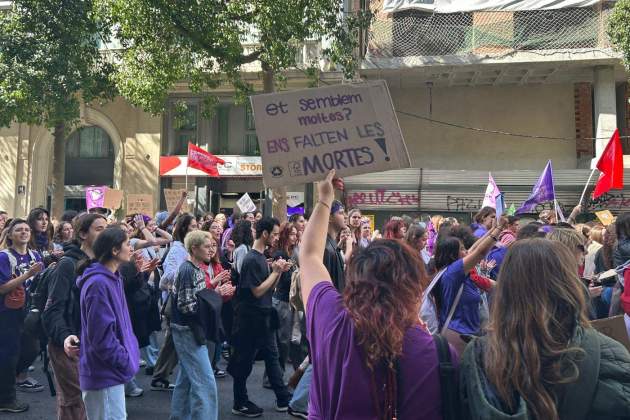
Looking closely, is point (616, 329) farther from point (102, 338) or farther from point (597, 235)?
point (597, 235)

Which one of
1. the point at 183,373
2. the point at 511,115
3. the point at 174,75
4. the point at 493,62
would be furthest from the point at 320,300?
the point at 511,115

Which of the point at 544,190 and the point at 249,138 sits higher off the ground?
the point at 249,138

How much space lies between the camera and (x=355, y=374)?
1.90 metres

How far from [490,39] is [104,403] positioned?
627 inches

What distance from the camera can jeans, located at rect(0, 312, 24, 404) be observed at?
5.52 metres

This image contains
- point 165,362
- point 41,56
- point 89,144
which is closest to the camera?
point 165,362

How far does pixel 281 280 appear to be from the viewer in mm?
6566

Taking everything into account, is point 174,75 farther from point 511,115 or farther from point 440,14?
point 511,115

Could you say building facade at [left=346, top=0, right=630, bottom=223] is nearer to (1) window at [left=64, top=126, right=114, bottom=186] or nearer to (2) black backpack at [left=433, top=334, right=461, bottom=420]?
(1) window at [left=64, top=126, right=114, bottom=186]

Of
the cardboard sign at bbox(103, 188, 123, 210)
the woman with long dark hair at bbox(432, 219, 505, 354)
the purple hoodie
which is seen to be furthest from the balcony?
the purple hoodie

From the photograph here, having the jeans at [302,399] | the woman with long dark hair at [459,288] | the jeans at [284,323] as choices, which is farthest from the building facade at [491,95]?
the jeans at [302,399]

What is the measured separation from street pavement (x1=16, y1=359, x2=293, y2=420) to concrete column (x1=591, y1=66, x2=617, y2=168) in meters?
13.9

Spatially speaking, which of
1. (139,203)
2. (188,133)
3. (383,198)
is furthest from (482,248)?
(188,133)

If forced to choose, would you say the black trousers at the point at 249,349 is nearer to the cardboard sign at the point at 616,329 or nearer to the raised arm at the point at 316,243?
the raised arm at the point at 316,243
